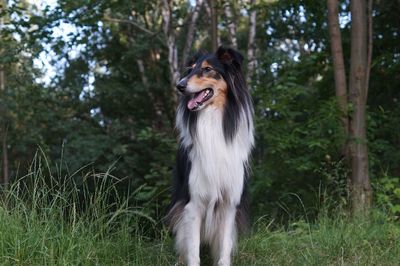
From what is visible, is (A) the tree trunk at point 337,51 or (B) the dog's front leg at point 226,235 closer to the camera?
(B) the dog's front leg at point 226,235

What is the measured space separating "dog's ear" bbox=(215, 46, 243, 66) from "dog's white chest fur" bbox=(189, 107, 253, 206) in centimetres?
43

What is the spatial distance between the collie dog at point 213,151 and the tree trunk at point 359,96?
3.07m

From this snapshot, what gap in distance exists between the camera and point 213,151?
427 cm

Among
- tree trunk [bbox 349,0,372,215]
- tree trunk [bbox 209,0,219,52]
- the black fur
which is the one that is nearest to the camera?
the black fur

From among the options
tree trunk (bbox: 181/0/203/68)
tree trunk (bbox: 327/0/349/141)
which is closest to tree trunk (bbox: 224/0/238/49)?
tree trunk (bbox: 181/0/203/68)

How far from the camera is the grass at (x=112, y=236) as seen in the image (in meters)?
4.05

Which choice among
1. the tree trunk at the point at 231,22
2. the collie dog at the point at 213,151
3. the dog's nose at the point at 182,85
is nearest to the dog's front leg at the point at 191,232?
the collie dog at the point at 213,151

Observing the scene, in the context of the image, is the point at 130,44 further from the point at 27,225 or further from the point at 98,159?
the point at 27,225

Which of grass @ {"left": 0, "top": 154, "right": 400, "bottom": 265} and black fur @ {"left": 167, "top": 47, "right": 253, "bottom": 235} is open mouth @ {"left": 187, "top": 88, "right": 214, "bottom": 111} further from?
grass @ {"left": 0, "top": 154, "right": 400, "bottom": 265}

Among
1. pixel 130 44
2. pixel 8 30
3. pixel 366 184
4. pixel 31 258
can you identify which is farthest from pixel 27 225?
pixel 130 44

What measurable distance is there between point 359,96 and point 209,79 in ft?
12.0

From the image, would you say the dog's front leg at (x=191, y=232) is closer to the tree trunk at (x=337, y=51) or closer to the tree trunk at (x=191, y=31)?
the tree trunk at (x=337, y=51)

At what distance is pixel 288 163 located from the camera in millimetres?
8148

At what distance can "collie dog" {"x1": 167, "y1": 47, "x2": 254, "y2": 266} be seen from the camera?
4.24 meters
